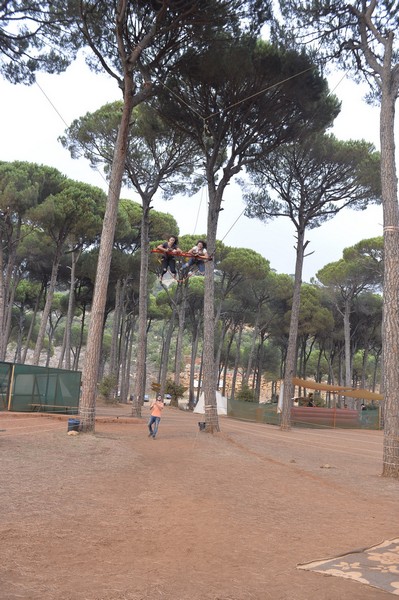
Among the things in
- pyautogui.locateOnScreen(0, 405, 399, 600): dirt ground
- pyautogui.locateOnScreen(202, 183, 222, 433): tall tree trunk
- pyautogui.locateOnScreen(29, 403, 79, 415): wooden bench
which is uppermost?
pyautogui.locateOnScreen(202, 183, 222, 433): tall tree trunk

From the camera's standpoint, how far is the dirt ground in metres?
3.81

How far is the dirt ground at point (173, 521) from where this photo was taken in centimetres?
381

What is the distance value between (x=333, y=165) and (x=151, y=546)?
64.6 ft

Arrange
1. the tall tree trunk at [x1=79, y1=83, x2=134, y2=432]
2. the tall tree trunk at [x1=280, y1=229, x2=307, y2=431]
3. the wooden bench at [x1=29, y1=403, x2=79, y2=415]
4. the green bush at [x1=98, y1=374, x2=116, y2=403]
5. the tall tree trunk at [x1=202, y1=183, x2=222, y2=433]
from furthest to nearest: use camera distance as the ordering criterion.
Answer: the green bush at [x1=98, y1=374, x2=116, y2=403] → the tall tree trunk at [x1=280, y1=229, x2=307, y2=431] → the wooden bench at [x1=29, y1=403, x2=79, y2=415] → the tall tree trunk at [x1=202, y1=183, x2=222, y2=433] → the tall tree trunk at [x1=79, y1=83, x2=134, y2=432]

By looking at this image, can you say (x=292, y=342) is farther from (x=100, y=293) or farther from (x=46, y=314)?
(x=46, y=314)

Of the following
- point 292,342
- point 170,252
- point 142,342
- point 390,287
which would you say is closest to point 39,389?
point 142,342

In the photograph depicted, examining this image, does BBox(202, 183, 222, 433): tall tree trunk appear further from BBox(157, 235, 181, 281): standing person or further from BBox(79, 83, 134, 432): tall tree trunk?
BBox(157, 235, 181, 281): standing person

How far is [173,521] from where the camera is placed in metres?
5.68

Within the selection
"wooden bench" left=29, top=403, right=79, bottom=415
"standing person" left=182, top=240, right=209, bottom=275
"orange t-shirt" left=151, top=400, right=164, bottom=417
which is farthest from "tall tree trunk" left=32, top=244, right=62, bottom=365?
"standing person" left=182, top=240, right=209, bottom=275

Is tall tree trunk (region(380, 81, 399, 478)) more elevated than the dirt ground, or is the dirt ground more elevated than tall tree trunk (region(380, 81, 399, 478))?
tall tree trunk (region(380, 81, 399, 478))

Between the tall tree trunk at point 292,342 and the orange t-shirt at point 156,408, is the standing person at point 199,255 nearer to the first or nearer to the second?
the orange t-shirt at point 156,408

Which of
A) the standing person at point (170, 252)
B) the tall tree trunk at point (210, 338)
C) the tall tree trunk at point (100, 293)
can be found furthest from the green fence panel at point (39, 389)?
the standing person at point (170, 252)

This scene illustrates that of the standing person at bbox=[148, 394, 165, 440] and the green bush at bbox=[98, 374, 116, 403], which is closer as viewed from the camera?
the standing person at bbox=[148, 394, 165, 440]

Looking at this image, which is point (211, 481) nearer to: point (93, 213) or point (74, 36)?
point (74, 36)
